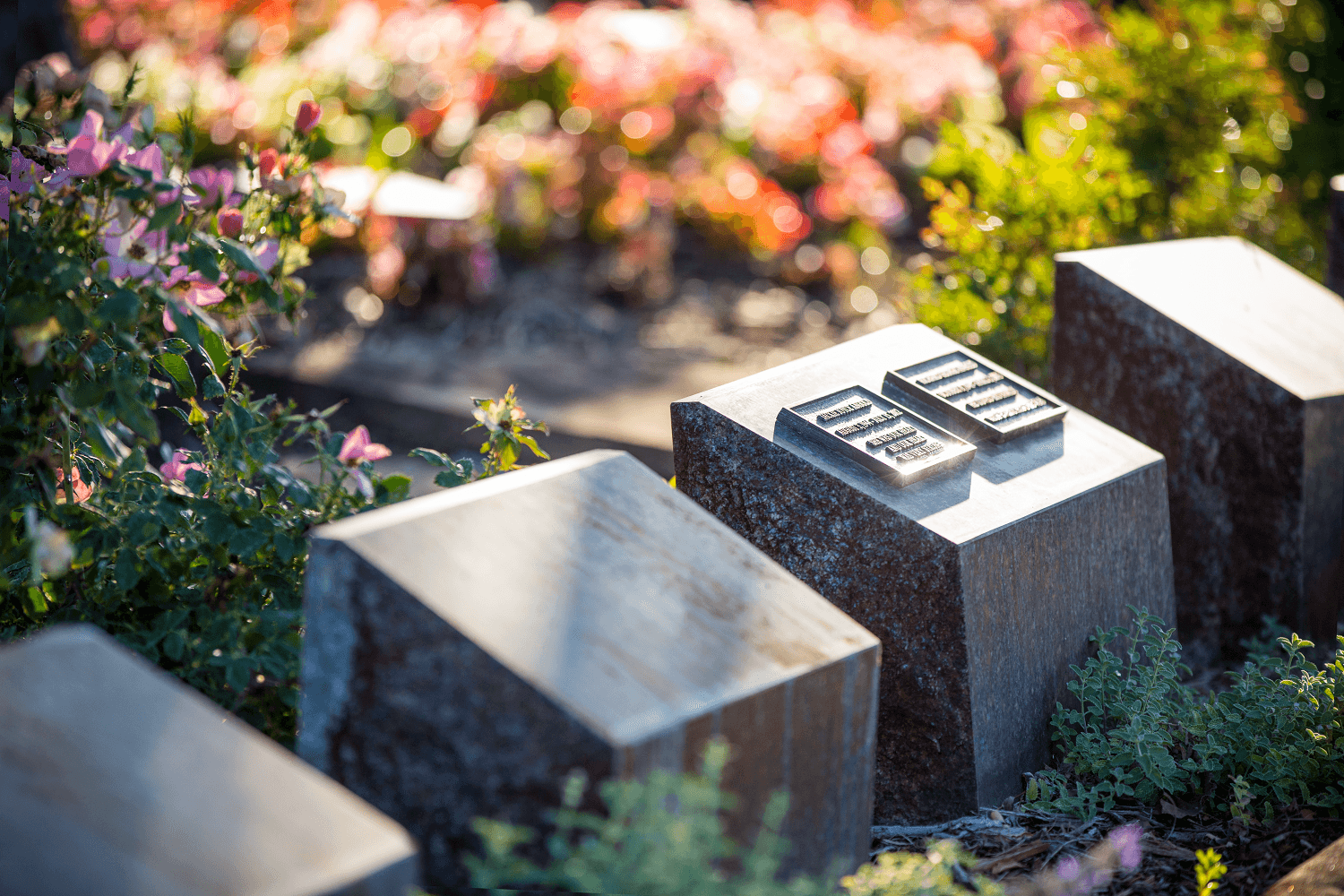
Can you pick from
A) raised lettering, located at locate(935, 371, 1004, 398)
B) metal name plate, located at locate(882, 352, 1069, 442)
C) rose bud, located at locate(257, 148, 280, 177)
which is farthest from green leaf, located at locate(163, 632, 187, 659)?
raised lettering, located at locate(935, 371, 1004, 398)

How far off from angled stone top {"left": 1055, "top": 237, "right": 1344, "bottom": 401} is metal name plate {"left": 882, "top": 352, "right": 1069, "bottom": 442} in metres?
0.69

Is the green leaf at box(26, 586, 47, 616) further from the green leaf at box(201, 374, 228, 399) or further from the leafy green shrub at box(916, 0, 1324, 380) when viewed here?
the leafy green shrub at box(916, 0, 1324, 380)

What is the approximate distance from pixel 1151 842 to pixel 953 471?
809mm

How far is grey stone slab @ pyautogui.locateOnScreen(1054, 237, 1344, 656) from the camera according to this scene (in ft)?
10.1

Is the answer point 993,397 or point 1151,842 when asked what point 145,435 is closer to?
point 993,397

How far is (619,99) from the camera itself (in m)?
6.91

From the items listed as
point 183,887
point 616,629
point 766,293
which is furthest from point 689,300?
point 183,887

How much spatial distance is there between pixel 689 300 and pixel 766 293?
1.60 ft

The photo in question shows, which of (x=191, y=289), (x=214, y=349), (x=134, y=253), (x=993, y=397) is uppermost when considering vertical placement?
(x=134, y=253)

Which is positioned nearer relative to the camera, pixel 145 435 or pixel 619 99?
pixel 145 435

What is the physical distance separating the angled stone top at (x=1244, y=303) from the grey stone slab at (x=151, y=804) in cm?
270

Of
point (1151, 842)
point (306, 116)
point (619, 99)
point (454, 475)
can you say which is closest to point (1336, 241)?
point (1151, 842)

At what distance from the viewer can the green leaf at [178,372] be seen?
222 centimetres

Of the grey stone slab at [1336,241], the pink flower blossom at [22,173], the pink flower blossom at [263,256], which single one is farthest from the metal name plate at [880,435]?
the grey stone slab at [1336,241]
